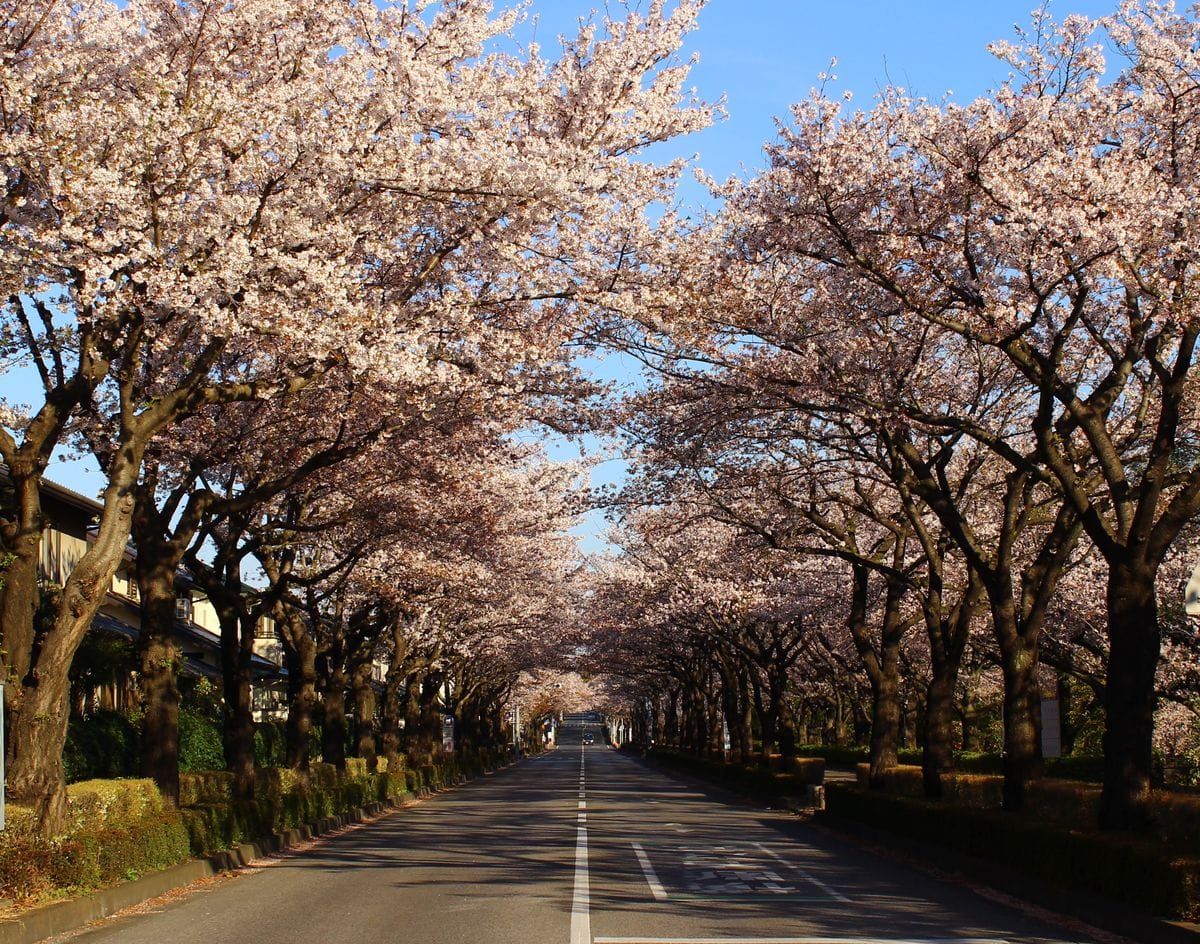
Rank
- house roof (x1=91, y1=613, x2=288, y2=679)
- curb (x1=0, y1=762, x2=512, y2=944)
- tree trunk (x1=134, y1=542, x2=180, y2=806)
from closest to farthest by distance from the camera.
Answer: curb (x1=0, y1=762, x2=512, y2=944), tree trunk (x1=134, y1=542, x2=180, y2=806), house roof (x1=91, y1=613, x2=288, y2=679)

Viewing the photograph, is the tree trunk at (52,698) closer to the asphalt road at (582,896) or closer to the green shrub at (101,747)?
the asphalt road at (582,896)

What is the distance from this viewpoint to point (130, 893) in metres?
14.0

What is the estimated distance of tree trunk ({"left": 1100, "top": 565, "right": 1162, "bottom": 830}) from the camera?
1384 centimetres

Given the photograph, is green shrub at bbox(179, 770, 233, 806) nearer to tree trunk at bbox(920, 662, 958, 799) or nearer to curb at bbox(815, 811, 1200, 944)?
curb at bbox(815, 811, 1200, 944)

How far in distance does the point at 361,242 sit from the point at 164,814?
777 centimetres

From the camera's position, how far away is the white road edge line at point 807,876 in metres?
14.1

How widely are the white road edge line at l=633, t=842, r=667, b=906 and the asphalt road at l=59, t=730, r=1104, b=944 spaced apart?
2cm

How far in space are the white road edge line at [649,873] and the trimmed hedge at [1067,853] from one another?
4.14 m

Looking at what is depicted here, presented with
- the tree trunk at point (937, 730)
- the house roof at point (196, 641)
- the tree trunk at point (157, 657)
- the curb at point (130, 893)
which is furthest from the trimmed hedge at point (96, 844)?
the house roof at point (196, 641)

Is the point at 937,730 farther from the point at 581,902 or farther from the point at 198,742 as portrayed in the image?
the point at 198,742

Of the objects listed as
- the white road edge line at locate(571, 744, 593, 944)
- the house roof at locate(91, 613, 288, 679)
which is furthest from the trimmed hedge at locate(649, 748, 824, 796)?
the house roof at locate(91, 613, 288, 679)

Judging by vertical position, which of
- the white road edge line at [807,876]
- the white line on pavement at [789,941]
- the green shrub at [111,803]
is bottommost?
the white road edge line at [807,876]

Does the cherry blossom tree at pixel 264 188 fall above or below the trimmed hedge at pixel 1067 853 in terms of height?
above

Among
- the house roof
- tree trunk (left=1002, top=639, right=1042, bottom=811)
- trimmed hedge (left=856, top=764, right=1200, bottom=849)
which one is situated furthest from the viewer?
the house roof
